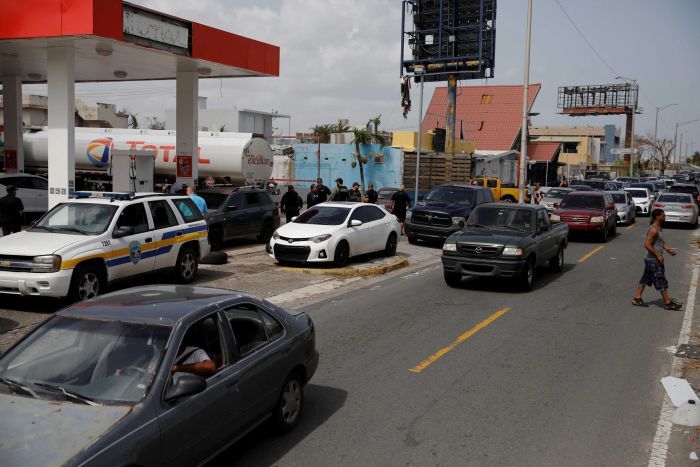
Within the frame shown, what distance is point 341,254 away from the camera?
1569 cm

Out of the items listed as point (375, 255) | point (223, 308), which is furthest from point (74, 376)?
point (375, 255)

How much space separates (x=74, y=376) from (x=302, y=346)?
2.16m

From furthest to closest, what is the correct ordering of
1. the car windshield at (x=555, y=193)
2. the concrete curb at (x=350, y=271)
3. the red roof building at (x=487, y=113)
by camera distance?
the red roof building at (x=487, y=113)
the car windshield at (x=555, y=193)
the concrete curb at (x=350, y=271)

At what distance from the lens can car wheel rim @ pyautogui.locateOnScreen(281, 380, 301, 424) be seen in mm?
5836

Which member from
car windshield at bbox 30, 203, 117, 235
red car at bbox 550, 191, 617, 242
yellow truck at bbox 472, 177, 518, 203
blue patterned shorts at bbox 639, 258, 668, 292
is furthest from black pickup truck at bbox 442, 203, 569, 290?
yellow truck at bbox 472, 177, 518, 203

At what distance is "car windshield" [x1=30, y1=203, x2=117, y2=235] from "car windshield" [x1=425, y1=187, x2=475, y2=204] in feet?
39.9

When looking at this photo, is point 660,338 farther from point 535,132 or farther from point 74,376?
point 535,132

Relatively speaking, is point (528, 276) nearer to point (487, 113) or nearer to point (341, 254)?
point (341, 254)

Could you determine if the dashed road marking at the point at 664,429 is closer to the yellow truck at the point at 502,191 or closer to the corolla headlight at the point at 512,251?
the corolla headlight at the point at 512,251

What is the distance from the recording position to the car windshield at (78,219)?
11.0 metres

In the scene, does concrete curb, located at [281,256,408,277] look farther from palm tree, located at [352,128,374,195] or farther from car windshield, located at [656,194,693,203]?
palm tree, located at [352,128,374,195]

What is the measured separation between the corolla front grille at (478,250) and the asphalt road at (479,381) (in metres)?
0.78

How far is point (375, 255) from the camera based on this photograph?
18031 mm

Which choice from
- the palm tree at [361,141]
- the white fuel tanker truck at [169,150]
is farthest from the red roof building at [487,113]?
the white fuel tanker truck at [169,150]
